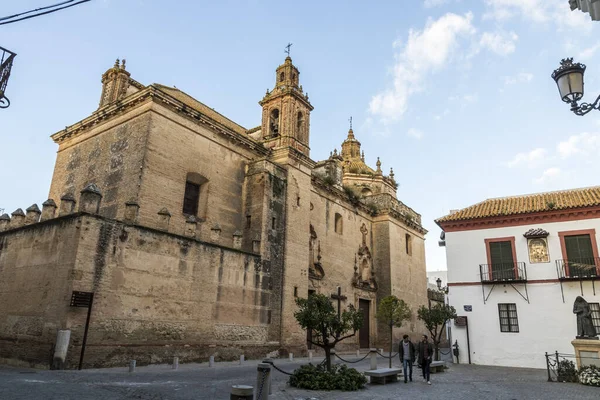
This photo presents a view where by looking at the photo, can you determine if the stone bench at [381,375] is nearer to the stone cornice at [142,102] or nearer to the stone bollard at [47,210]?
the stone bollard at [47,210]

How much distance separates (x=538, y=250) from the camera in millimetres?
19406

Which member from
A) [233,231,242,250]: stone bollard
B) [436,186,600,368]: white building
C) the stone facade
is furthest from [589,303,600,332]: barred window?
[233,231,242,250]: stone bollard

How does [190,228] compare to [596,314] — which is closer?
[190,228]

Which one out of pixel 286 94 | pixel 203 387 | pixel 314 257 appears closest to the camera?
pixel 203 387

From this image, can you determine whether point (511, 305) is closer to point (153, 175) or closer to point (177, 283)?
point (177, 283)

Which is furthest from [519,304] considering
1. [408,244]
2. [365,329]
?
[408,244]

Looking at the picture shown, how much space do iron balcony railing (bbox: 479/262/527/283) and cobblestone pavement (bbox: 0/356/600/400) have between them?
20.1ft

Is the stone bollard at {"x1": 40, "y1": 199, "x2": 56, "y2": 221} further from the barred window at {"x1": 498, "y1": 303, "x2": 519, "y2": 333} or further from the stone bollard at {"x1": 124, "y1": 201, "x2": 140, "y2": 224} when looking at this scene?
the barred window at {"x1": 498, "y1": 303, "x2": 519, "y2": 333}

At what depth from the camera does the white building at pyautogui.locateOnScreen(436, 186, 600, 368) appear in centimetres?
1809

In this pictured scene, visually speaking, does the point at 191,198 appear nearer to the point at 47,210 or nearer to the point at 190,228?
the point at 190,228

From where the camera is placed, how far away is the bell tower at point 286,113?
23781mm

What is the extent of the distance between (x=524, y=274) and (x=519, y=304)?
1347 millimetres

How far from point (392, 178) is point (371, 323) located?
14608 mm

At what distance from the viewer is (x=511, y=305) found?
755 inches
